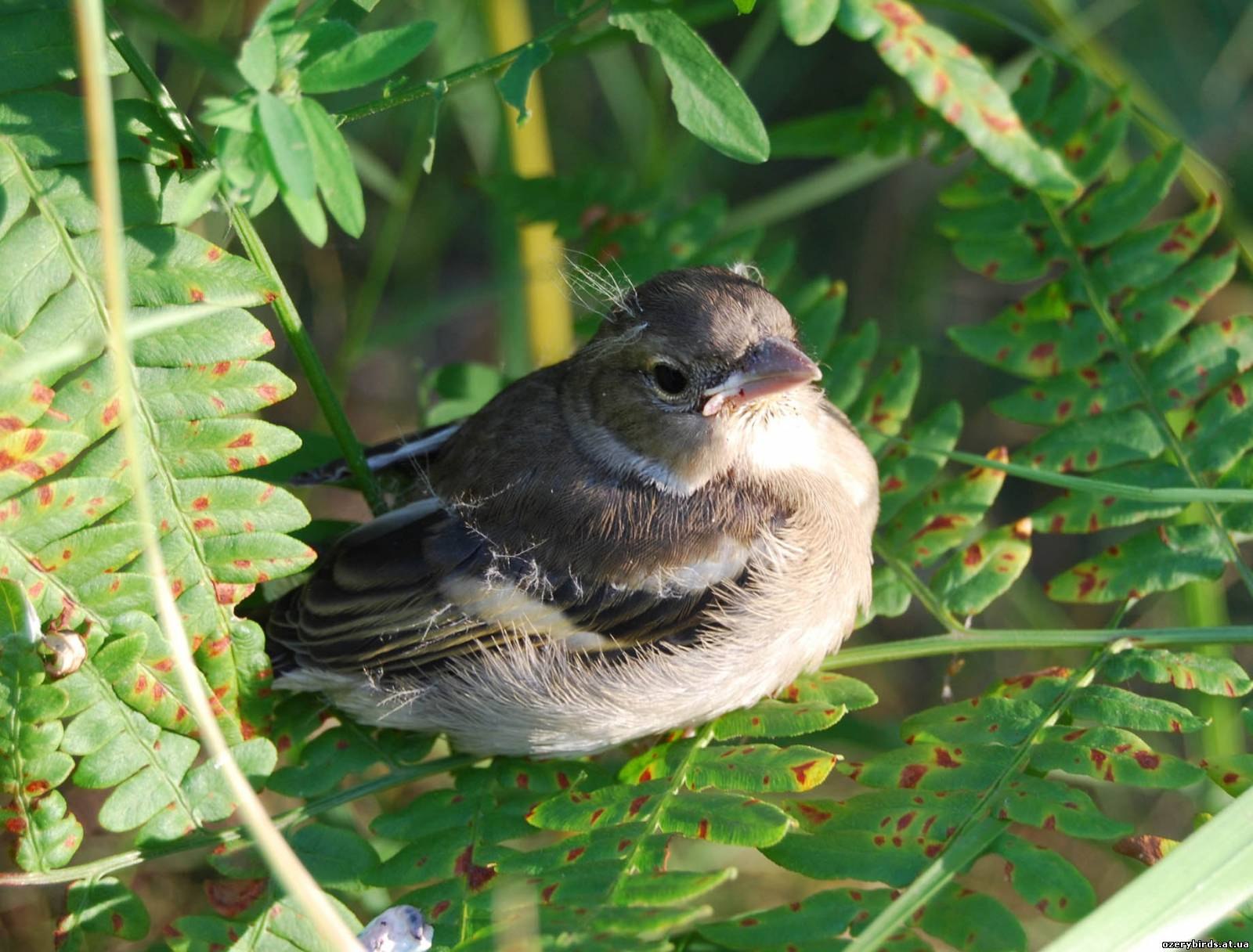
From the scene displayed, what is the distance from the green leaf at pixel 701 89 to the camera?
254cm

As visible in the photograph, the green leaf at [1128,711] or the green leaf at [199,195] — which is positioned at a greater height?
the green leaf at [199,195]

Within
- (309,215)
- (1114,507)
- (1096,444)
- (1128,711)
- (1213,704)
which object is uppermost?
(309,215)

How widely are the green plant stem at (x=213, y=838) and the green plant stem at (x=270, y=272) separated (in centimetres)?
79

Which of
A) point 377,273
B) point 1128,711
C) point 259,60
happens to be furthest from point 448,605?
point 377,273

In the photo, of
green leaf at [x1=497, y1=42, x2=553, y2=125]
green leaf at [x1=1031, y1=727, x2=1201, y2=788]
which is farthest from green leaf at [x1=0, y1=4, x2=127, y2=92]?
green leaf at [x1=1031, y1=727, x2=1201, y2=788]

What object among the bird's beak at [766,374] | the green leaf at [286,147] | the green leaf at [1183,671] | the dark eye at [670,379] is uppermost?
the green leaf at [286,147]

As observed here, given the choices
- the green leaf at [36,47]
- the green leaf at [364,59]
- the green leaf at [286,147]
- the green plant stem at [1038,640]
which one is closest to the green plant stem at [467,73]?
the green leaf at [364,59]

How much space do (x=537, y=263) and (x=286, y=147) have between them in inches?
96.0

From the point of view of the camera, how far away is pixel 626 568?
10.2 feet

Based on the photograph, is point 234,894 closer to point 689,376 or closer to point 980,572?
point 689,376

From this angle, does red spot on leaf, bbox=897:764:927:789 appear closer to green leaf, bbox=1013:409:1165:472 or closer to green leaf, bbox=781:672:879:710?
green leaf, bbox=781:672:879:710

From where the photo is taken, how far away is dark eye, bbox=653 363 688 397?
127 inches

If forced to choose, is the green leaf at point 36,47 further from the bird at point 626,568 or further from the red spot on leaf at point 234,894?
the red spot on leaf at point 234,894

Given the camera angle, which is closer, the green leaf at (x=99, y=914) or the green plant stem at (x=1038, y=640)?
the green leaf at (x=99, y=914)
